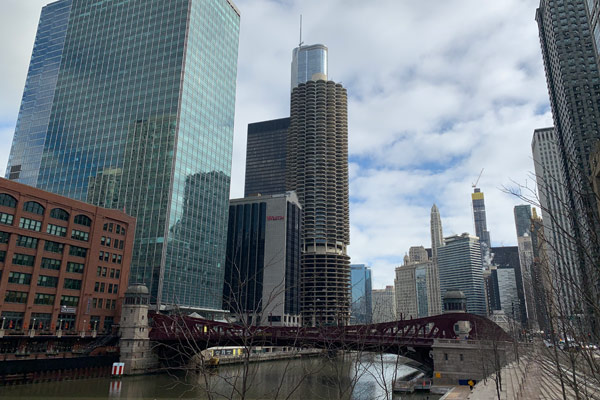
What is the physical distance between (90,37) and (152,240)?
82.2 meters

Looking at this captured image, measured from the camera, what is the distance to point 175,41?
13088 centimetres

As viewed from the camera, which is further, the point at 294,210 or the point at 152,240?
the point at 294,210

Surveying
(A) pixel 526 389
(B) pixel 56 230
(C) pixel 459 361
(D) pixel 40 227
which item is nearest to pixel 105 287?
(B) pixel 56 230

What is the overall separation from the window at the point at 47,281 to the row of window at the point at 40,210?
10.7m

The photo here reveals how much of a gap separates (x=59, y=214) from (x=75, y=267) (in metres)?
10.3

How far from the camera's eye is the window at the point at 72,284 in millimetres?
78750

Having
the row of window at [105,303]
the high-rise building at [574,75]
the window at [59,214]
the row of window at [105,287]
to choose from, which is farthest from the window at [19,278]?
the high-rise building at [574,75]

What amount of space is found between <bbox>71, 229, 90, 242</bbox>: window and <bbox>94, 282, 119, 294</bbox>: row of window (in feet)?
30.0

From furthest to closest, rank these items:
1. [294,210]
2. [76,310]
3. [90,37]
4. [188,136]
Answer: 1. [294,210]
2. [90,37]
3. [188,136]
4. [76,310]

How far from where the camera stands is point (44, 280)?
75.4 m

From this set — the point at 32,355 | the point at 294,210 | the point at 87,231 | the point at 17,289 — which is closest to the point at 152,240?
the point at 87,231

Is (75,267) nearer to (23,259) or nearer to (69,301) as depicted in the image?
(69,301)

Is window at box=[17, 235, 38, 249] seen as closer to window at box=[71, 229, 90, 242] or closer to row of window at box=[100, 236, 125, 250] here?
window at box=[71, 229, 90, 242]

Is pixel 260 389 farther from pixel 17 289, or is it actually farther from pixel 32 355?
pixel 17 289
